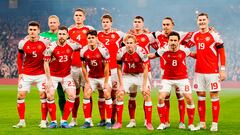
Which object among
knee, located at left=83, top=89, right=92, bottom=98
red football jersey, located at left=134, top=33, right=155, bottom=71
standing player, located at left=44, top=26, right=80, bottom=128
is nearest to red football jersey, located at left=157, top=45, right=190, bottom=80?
red football jersey, located at left=134, top=33, right=155, bottom=71

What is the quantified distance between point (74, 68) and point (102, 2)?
114 ft

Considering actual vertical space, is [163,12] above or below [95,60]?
above

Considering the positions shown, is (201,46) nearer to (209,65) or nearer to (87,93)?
(209,65)

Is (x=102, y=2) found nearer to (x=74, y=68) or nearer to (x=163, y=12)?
(x=163, y=12)

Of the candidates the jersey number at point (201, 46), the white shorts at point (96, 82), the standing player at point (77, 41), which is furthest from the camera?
the standing player at point (77, 41)

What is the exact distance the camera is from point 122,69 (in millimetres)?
9469

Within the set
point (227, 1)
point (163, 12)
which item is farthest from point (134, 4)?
point (227, 1)

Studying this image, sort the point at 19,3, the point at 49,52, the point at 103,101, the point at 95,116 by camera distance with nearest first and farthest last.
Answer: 1. the point at 49,52
2. the point at 103,101
3. the point at 95,116
4. the point at 19,3

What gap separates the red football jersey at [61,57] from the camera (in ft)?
30.3

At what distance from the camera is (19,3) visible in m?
41.7

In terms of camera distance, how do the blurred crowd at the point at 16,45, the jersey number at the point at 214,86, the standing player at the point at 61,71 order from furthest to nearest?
the blurred crowd at the point at 16,45
the standing player at the point at 61,71
the jersey number at the point at 214,86

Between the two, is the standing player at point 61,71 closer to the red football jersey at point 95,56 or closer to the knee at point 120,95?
the red football jersey at point 95,56

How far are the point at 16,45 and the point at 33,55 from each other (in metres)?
30.3

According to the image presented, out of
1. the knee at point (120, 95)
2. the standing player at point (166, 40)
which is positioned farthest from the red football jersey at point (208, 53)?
the knee at point (120, 95)
